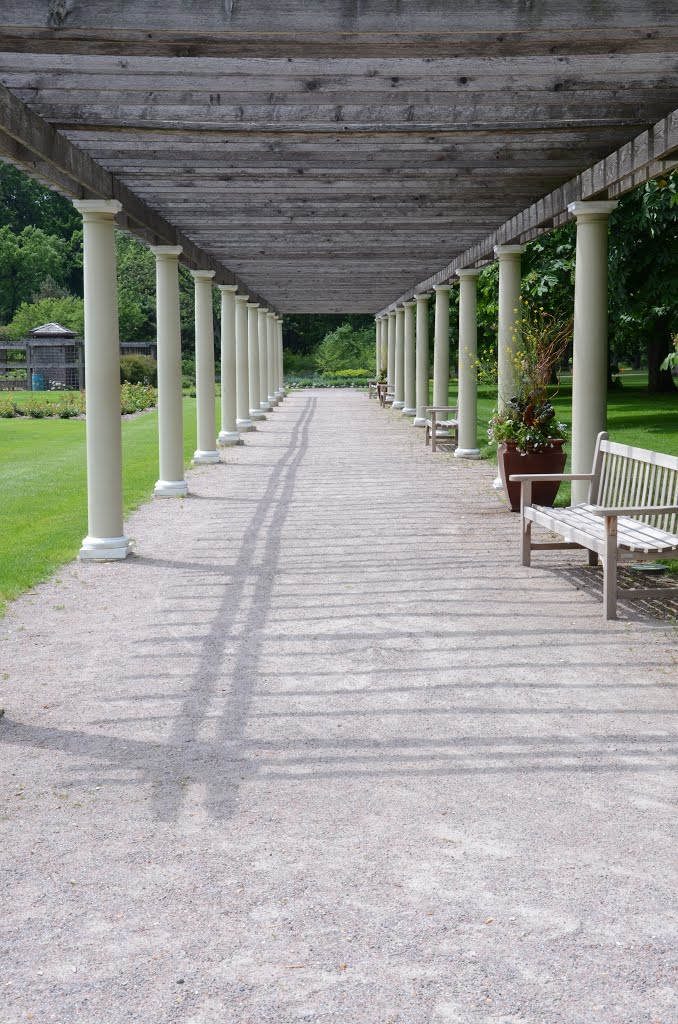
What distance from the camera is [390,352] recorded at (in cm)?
4253

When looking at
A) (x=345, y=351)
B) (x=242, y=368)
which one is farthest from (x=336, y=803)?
(x=345, y=351)

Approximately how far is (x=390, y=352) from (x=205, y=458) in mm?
24706

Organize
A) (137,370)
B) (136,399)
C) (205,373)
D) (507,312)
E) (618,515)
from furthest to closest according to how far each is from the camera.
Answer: (137,370), (136,399), (205,373), (507,312), (618,515)

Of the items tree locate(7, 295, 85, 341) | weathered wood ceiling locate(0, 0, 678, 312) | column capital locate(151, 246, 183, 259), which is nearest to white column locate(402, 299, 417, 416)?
column capital locate(151, 246, 183, 259)

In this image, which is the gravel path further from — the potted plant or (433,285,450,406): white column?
(433,285,450,406): white column

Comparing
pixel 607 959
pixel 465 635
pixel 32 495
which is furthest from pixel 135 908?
pixel 32 495

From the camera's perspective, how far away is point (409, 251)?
1830cm

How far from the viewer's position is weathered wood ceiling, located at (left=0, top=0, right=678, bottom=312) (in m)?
5.54

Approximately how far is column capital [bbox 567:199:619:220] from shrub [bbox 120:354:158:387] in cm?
3813

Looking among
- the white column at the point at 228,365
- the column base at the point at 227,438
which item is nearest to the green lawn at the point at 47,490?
the column base at the point at 227,438

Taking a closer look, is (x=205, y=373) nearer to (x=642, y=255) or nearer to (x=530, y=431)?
(x=530, y=431)

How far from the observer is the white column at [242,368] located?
994 inches

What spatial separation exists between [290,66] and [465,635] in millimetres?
3548

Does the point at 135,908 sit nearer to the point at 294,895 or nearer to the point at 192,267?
the point at 294,895
